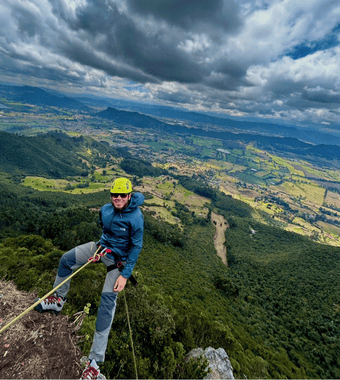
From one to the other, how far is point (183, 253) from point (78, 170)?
16093cm

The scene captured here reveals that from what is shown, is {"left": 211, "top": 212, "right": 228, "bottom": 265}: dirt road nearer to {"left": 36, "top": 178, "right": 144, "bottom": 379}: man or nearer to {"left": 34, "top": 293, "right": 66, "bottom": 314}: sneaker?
{"left": 34, "top": 293, "right": 66, "bottom": 314}: sneaker

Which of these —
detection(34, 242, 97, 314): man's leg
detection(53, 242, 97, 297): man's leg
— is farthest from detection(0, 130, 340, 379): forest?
detection(53, 242, 97, 297): man's leg

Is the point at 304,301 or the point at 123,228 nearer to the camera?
the point at 123,228

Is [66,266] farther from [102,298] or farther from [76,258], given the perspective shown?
[102,298]

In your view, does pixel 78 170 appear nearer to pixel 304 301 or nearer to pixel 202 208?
pixel 202 208

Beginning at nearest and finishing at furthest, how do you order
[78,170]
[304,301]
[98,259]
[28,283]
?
[98,259]
[28,283]
[304,301]
[78,170]

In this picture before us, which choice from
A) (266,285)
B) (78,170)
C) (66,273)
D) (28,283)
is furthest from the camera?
(78,170)

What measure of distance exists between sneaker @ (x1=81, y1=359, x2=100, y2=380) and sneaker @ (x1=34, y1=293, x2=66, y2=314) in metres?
1.93

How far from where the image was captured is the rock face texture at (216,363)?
6172 millimetres

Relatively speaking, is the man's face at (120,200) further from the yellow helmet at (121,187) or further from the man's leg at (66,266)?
the man's leg at (66,266)

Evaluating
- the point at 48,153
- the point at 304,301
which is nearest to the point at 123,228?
the point at 304,301

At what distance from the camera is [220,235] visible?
280 ft

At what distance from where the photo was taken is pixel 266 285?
4156cm

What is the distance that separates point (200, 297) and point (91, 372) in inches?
1000
